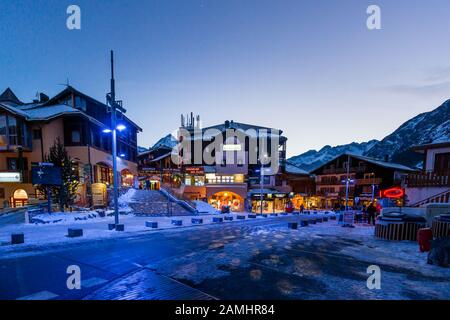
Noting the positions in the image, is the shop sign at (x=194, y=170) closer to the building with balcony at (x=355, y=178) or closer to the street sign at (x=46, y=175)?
the street sign at (x=46, y=175)

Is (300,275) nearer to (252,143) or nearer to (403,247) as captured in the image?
(403,247)

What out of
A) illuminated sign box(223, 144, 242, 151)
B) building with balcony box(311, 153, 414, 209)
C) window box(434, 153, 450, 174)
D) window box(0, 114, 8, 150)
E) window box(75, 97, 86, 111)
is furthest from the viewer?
illuminated sign box(223, 144, 242, 151)

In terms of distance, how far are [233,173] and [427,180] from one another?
26.3m

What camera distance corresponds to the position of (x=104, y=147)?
29.3m

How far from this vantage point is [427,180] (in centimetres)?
1543

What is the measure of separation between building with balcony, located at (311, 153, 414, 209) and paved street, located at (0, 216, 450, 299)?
3043 centimetres

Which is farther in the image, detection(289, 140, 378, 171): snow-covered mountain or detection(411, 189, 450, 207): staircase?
detection(289, 140, 378, 171): snow-covered mountain

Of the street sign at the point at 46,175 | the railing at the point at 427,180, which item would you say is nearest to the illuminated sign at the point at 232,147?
the railing at the point at 427,180

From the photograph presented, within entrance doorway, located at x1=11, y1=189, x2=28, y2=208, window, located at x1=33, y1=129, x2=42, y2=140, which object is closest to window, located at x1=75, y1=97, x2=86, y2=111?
window, located at x1=33, y1=129, x2=42, y2=140

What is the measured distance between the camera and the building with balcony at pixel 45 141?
76.2 ft

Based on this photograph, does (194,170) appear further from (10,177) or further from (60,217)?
(60,217)

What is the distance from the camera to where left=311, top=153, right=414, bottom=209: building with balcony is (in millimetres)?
37812

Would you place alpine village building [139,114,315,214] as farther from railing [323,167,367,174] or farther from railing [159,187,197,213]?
railing [323,167,367,174]
